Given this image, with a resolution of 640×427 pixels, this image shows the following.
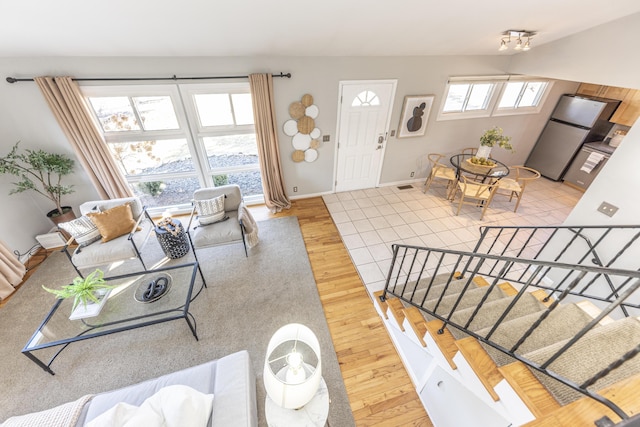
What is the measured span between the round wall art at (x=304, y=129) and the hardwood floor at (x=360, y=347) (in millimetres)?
1457

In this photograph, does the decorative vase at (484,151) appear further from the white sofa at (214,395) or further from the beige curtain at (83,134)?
the beige curtain at (83,134)

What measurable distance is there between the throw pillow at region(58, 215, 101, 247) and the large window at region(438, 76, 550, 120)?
5.64 meters

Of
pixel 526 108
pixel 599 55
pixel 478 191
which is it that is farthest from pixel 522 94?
pixel 478 191

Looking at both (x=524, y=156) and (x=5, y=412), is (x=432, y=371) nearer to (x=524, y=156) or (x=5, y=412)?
(x=5, y=412)

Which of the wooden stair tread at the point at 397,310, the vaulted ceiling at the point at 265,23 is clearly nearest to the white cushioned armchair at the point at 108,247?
the vaulted ceiling at the point at 265,23

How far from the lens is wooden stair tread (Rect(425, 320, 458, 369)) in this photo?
1.61 meters

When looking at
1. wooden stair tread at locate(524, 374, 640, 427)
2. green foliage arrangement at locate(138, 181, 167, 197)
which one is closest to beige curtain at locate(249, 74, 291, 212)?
green foliage arrangement at locate(138, 181, 167, 197)

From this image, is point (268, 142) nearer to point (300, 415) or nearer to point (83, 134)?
point (83, 134)

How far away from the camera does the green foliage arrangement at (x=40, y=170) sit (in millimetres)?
3100

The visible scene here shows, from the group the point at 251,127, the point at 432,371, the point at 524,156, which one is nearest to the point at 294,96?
the point at 251,127

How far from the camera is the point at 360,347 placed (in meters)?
2.52

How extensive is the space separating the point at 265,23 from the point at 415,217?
348 cm

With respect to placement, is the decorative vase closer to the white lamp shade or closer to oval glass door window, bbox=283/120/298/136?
oval glass door window, bbox=283/120/298/136

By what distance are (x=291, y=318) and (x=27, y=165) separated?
4.13 metres
